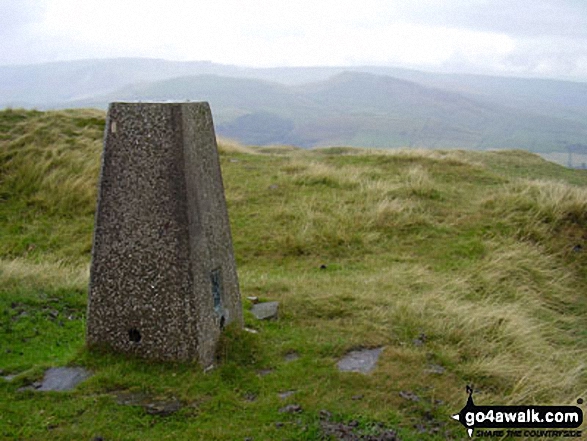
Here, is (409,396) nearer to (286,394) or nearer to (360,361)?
(360,361)

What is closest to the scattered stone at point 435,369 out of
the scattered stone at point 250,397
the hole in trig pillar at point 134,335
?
the scattered stone at point 250,397

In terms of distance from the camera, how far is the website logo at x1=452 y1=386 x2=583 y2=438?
477cm

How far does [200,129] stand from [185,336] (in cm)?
195

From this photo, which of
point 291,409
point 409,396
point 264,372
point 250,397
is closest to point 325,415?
point 291,409

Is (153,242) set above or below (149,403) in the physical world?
above

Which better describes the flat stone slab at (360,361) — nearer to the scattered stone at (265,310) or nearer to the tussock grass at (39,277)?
the scattered stone at (265,310)

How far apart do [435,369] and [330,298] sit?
6.48ft

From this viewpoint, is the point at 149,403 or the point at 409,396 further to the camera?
the point at 409,396

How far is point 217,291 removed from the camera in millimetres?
5949

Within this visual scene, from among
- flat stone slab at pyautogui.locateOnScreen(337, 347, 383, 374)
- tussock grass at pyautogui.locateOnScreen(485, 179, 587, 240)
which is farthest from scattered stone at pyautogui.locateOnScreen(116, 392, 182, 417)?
tussock grass at pyautogui.locateOnScreen(485, 179, 587, 240)

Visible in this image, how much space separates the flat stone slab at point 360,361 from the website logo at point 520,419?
986 millimetres

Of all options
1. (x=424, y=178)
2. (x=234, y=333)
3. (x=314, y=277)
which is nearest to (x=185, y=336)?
(x=234, y=333)

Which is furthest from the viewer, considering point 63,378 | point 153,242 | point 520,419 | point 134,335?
point 134,335

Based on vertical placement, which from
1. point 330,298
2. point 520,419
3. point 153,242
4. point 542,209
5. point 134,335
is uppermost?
point 153,242
